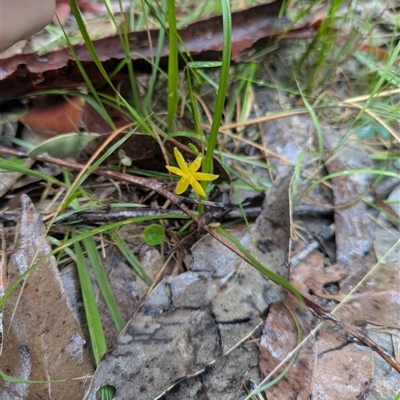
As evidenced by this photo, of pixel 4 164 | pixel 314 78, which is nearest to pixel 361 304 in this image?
pixel 314 78

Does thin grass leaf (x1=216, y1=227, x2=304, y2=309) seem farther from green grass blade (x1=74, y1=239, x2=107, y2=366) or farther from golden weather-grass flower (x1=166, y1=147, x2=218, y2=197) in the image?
green grass blade (x1=74, y1=239, x2=107, y2=366)

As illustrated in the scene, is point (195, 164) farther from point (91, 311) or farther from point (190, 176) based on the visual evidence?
point (91, 311)

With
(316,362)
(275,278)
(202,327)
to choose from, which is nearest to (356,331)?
(316,362)

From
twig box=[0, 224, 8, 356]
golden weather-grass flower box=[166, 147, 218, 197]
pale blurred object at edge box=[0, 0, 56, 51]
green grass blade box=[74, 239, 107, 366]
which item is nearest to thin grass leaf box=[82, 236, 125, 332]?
green grass blade box=[74, 239, 107, 366]

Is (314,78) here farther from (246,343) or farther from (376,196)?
(246,343)

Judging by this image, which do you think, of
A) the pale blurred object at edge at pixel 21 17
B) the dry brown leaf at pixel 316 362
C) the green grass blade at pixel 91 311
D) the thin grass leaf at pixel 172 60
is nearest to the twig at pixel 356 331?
the dry brown leaf at pixel 316 362

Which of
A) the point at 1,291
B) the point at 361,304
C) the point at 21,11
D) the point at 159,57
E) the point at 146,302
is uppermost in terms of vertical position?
the point at 21,11
